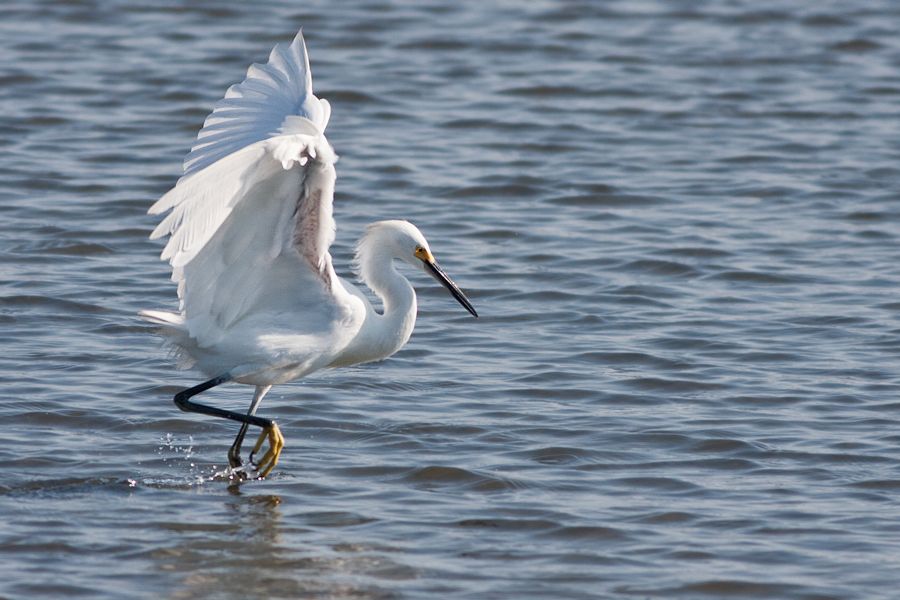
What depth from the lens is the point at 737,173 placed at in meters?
12.9

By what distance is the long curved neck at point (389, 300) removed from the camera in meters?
7.41

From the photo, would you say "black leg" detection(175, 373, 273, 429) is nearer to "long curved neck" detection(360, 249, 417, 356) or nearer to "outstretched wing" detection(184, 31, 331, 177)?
"long curved neck" detection(360, 249, 417, 356)

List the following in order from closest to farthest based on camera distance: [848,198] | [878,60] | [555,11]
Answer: [848,198], [878,60], [555,11]

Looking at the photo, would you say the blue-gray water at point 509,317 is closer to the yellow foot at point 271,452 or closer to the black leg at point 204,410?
the yellow foot at point 271,452

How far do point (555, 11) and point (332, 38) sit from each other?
2.64 m

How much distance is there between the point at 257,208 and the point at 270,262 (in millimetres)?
389

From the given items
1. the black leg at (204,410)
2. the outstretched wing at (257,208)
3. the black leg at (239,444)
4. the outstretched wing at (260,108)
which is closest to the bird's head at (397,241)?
the outstretched wing at (257,208)

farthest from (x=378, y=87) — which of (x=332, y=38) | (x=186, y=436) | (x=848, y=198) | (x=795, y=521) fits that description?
(x=795, y=521)

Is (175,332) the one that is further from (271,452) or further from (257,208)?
(257,208)

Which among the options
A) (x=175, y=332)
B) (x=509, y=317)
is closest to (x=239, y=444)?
(x=175, y=332)

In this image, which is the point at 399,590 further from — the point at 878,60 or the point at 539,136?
the point at 878,60

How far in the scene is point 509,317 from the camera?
9.81 metres

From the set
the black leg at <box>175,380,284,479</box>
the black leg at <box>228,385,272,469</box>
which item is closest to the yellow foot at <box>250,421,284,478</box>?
the black leg at <box>175,380,284,479</box>

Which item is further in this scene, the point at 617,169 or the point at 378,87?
the point at 378,87
